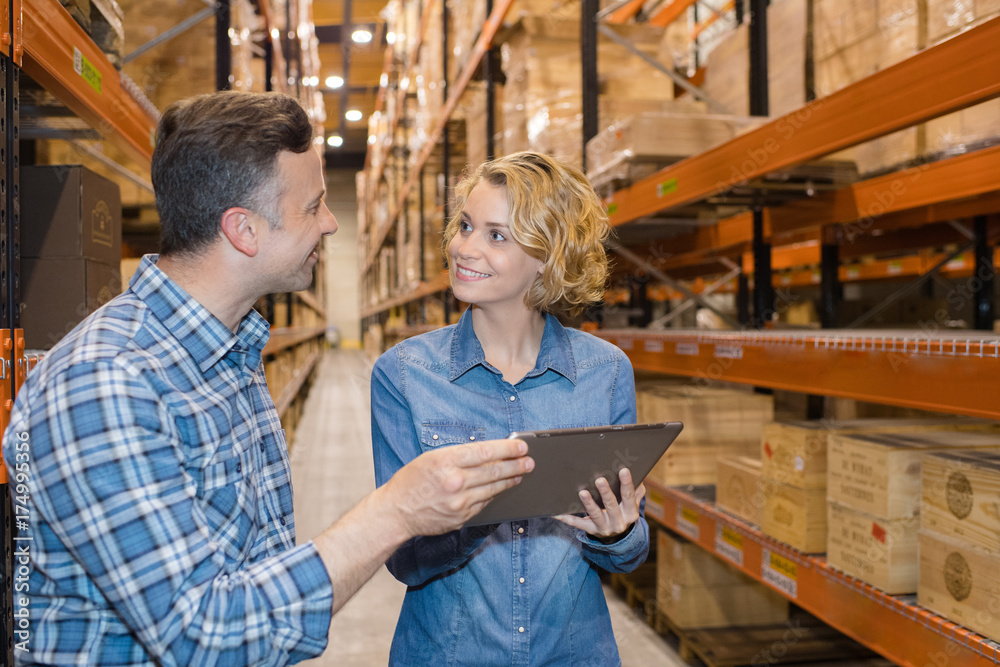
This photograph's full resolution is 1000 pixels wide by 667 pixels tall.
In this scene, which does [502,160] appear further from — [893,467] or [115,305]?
[893,467]

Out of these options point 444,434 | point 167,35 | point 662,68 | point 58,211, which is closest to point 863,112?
point 444,434

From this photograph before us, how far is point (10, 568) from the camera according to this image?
149 cm

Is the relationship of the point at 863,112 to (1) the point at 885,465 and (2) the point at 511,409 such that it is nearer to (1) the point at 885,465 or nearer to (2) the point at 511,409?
(1) the point at 885,465

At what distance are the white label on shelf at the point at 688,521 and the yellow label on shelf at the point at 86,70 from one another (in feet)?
7.78

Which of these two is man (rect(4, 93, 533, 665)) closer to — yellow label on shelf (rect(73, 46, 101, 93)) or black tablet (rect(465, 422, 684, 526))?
black tablet (rect(465, 422, 684, 526))

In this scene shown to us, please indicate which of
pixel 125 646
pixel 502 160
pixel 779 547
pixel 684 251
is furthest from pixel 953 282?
pixel 125 646

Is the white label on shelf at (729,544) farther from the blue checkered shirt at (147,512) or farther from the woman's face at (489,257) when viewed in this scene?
the blue checkered shirt at (147,512)

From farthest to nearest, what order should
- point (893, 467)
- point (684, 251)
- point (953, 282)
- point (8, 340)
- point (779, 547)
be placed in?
point (953, 282) → point (684, 251) → point (779, 547) → point (893, 467) → point (8, 340)

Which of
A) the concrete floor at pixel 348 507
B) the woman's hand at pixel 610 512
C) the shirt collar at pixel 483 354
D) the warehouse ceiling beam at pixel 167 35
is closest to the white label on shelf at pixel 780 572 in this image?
the concrete floor at pixel 348 507

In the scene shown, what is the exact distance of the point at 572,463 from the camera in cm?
124

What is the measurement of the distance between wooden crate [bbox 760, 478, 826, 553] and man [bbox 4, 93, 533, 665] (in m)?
1.52

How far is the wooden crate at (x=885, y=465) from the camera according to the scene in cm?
197

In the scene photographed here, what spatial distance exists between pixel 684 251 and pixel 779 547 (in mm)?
2658

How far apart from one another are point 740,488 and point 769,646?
0.82 meters
